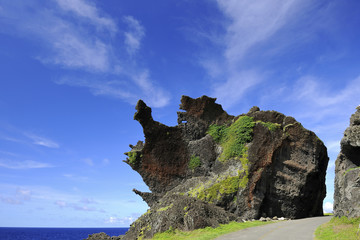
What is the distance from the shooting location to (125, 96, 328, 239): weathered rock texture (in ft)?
98.9

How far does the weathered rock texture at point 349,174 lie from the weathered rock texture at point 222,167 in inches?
301

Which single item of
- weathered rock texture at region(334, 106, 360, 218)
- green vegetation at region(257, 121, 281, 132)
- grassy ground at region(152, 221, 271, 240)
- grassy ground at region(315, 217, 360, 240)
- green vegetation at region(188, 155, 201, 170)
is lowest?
grassy ground at region(315, 217, 360, 240)

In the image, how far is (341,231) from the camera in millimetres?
19656

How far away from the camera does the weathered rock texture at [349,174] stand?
21.7 metres

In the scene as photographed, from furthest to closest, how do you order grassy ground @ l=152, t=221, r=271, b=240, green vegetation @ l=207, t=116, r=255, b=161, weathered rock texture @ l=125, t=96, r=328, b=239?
green vegetation @ l=207, t=116, r=255, b=161, weathered rock texture @ l=125, t=96, r=328, b=239, grassy ground @ l=152, t=221, r=271, b=240

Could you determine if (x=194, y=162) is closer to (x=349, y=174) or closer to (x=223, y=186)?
(x=223, y=186)

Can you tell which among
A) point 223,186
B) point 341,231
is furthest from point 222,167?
point 341,231

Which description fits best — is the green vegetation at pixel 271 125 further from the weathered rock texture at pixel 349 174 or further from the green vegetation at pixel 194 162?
the green vegetation at pixel 194 162

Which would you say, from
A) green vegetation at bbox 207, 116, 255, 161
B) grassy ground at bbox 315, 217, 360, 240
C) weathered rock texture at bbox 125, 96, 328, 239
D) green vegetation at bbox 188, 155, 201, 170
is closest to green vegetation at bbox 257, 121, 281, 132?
weathered rock texture at bbox 125, 96, 328, 239

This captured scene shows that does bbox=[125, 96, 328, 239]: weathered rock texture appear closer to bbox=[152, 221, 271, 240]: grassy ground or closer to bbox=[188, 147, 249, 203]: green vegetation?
bbox=[188, 147, 249, 203]: green vegetation

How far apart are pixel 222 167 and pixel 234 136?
160 inches

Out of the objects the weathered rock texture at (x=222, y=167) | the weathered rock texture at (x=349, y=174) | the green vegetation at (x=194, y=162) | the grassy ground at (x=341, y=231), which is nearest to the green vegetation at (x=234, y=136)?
the weathered rock texture at (x=222, y=167)

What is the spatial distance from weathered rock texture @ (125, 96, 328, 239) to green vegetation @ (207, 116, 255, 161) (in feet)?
0.37

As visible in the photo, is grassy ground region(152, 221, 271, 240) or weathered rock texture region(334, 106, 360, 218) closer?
weathered rock texture region(334, 106, 360, 218)
